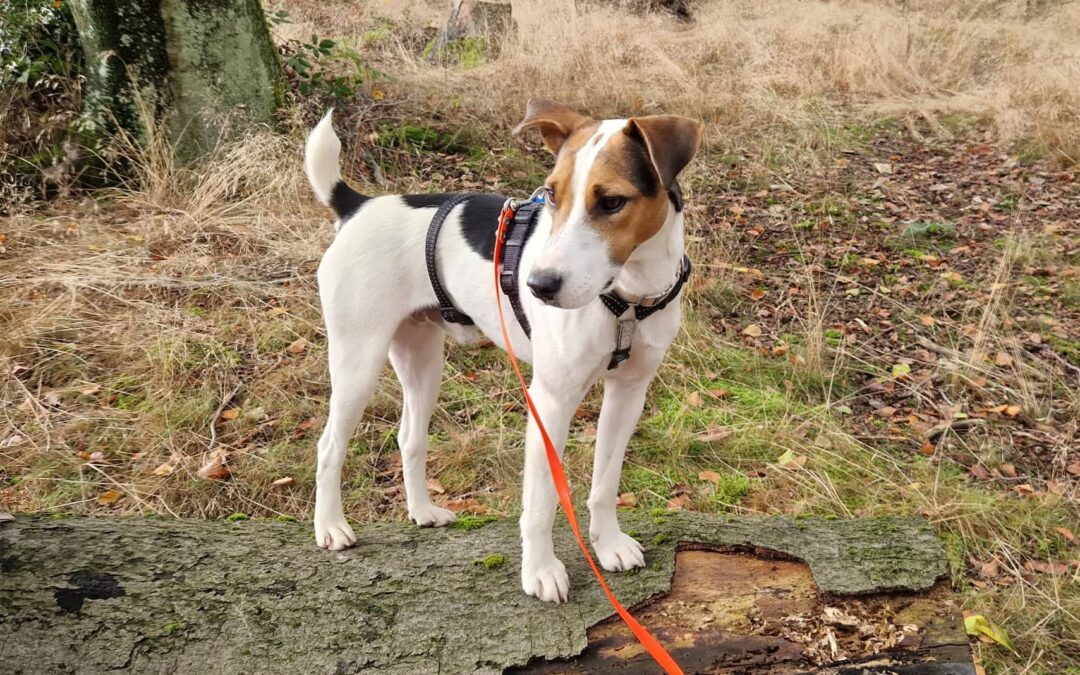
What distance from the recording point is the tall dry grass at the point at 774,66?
28.0 ft

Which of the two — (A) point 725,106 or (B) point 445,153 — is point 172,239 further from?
(A) point 725,106

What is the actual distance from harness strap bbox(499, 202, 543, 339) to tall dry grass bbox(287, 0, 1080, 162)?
554cm

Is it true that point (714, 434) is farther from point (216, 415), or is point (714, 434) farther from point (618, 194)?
point (216, 415)

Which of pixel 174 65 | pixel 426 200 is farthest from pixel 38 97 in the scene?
pixel 426 200

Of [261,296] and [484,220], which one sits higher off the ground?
[484,220]

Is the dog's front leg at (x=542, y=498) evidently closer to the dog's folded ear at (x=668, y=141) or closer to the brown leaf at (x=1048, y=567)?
the dog's folded ear at (x=668, y=141)

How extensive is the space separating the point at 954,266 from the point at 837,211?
121 centimetres

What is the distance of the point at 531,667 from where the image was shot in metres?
2.04

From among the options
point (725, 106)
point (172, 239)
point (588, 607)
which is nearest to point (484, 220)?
point (588, 607)

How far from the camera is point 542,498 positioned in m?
2.46

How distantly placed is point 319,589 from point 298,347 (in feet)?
8.79

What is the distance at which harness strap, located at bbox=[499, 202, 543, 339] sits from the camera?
2.59 meters

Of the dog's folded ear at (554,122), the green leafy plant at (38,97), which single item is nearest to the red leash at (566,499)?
the dog's folded ear at (554,122)

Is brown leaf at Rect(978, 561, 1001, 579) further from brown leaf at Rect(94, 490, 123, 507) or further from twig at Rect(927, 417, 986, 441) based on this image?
brown leaf at Rect(94, 490, 123, 507)
